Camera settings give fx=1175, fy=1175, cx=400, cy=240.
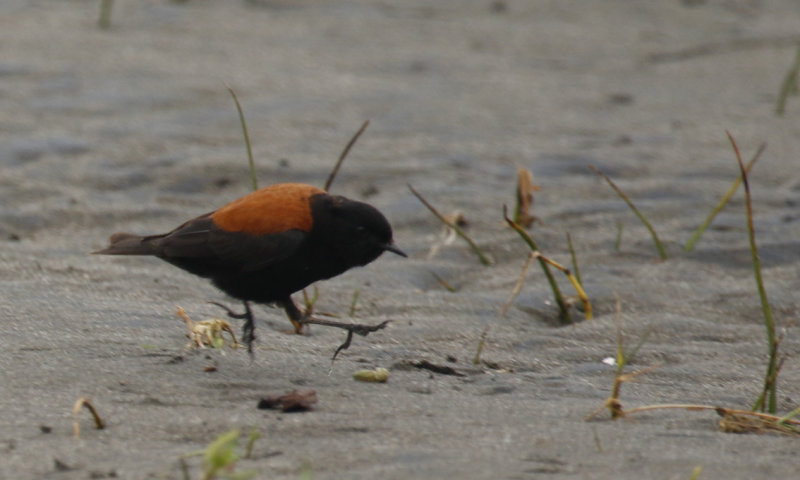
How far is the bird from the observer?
4.17 meters

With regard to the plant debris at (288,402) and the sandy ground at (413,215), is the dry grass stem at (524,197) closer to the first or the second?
the sandy ground at (413,215)

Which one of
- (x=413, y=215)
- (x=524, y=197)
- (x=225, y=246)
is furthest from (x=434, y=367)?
(x=413, y=215)

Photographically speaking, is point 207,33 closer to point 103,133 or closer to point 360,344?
point 103,133

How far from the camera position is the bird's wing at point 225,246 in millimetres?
4160

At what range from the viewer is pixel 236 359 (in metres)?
3.99

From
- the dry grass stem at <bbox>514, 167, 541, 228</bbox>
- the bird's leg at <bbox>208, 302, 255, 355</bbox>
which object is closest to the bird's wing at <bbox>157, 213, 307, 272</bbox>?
the bird's leg at <bbox>208, 302, 255, 355</bbox>

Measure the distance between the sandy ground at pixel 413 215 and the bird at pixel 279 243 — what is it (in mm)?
224

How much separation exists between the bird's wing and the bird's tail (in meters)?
0.06

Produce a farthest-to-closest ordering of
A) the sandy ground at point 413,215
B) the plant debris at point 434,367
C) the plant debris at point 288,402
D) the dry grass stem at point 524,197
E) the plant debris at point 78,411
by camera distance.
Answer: the dry grass stem at point 524,197 < the plant debris at point 434,367 < the plant debris at point 288,402 < the sandy ground at point 413,215 < the plant debris at point 78,411

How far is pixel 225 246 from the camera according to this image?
4250 millimetres

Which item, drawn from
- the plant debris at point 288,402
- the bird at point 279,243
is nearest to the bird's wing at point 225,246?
the bird at point 279,243

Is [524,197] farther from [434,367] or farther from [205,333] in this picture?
[205,333]

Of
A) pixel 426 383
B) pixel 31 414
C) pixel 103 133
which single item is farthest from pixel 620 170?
pixel 31 414

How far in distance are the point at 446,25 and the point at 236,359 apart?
275 inches
